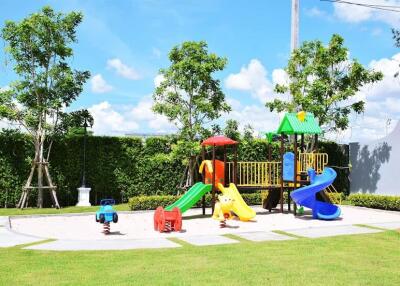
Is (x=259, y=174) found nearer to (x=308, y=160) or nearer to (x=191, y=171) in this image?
(x=308, y=160)

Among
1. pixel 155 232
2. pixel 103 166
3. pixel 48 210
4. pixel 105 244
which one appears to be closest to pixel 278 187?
pixel 155 232

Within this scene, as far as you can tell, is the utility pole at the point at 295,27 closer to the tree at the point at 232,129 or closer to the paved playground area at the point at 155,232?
the tree at the point at 232,129

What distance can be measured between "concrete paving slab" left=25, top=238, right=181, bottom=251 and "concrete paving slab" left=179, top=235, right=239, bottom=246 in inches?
16.1

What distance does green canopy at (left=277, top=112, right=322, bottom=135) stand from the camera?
15266mm

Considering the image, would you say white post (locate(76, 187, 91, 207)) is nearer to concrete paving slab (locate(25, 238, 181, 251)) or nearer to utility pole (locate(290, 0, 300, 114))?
concrete paving slab (locate(25, 238, 181, 251))

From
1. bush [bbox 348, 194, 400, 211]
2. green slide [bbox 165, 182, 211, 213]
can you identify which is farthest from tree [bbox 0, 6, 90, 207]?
bush [bbox 348, 194, 400, 211]

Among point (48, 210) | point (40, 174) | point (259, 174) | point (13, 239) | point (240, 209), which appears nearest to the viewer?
point (13, 239)

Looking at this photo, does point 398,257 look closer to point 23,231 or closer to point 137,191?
point 23,231

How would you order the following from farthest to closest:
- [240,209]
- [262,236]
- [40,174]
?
[40,174] → [240,209] → [262,236]

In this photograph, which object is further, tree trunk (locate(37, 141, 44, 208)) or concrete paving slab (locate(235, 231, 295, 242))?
tree trunk (locate(37, 141, 44, 208))

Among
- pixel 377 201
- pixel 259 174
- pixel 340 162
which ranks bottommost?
pixel 377 201

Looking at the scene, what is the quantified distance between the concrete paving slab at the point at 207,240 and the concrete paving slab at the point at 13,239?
2.97 meters

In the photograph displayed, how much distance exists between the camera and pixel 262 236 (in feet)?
33.7

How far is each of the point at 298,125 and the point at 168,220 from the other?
6044 millimetres
